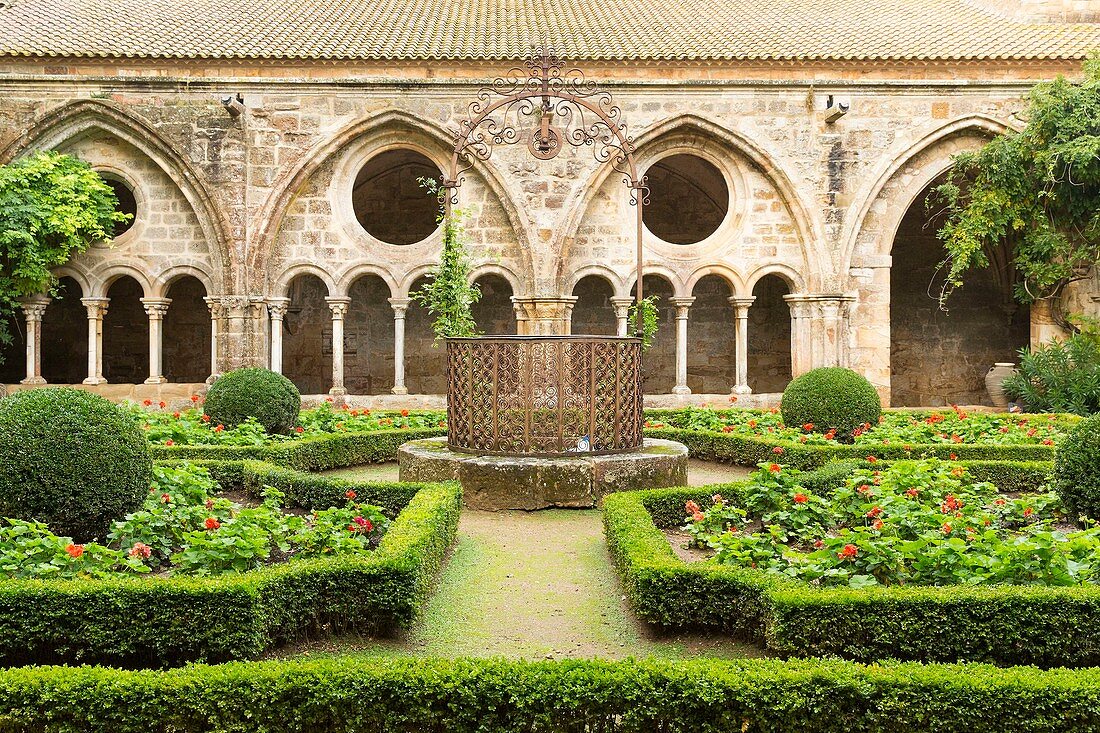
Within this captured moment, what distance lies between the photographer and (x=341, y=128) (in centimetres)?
1346

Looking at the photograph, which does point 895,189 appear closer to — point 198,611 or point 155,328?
point 155,328

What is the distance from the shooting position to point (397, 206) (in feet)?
58.4

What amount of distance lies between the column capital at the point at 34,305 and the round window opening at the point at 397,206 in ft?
19.5

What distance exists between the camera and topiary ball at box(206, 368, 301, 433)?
30.6 feet

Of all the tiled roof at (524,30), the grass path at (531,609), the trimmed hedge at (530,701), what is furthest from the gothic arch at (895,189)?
the trimmed hedge at (530,701)

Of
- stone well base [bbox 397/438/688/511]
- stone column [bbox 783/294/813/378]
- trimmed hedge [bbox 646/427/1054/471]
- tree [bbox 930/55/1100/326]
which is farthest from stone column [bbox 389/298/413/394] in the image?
tree [bbox 930/55/1100/326]

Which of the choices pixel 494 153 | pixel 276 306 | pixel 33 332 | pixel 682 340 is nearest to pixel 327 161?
pixel 276 306

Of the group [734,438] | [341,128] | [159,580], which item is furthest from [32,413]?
[341,128]

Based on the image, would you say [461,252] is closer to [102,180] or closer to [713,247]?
[713,247]

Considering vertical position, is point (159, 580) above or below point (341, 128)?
below

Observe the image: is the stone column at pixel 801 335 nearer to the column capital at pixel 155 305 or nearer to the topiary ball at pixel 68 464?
the column capital at pixel 155 305

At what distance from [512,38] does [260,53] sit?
12.4ft

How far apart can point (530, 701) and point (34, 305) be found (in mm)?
12553

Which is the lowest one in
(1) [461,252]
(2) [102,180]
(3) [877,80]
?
(1) [461,252]
